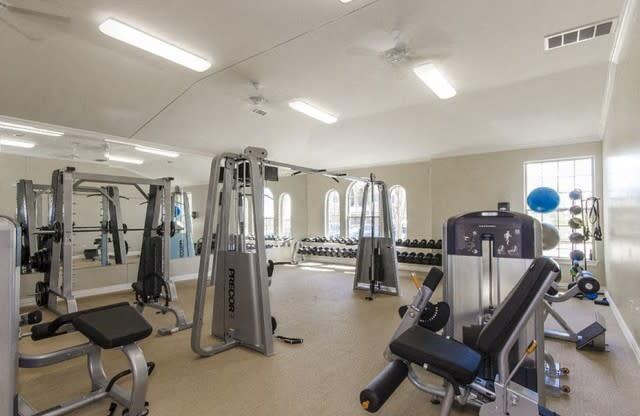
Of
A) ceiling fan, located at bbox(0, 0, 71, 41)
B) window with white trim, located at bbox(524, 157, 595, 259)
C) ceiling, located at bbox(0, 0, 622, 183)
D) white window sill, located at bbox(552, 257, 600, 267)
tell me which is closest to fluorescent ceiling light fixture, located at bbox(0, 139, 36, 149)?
ceiling, located at bbox(0, 0, 622, 183)

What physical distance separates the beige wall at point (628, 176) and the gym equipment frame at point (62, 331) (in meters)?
3.82

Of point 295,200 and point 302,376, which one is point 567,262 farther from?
point 295,200

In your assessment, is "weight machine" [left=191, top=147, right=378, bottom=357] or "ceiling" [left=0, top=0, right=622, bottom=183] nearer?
"weight machine" [left=191, top=147, right=378, bottom=357]

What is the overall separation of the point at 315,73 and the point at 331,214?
5229 mm

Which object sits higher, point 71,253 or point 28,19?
point 28,19

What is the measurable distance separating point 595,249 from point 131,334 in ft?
23.0

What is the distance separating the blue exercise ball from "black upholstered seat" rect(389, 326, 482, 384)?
430cm

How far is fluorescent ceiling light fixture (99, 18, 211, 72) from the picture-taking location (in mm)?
3509

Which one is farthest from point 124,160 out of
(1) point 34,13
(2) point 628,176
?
(2) point 628,176

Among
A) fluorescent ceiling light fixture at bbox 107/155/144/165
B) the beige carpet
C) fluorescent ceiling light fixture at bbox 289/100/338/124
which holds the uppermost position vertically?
fluorescent ceiling light fixture at bbox 289/100/338/124

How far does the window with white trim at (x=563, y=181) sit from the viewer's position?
6.00 m

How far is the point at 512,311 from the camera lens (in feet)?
5.04

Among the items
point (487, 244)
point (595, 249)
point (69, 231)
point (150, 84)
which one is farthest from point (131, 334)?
point (595, 249)

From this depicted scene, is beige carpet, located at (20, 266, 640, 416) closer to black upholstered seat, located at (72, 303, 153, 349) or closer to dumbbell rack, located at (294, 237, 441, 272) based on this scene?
black upholstered seat, located at (72, 303, 153, 349)
